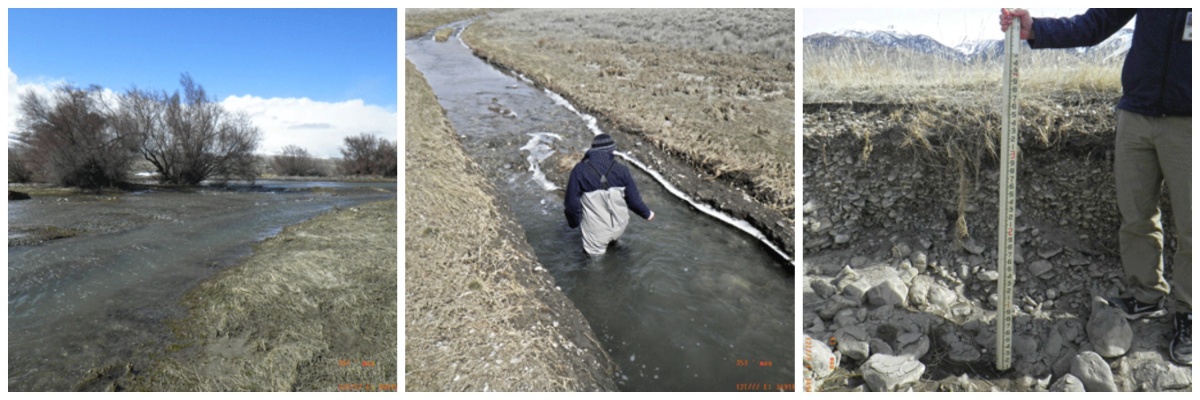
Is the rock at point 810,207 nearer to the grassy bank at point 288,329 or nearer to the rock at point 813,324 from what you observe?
the rock at point 813,324

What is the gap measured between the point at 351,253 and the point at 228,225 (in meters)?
3.87

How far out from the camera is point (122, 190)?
10.3 meters

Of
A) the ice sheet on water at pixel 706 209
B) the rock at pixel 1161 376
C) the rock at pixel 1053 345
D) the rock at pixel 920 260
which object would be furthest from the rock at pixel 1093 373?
the ice sheet on water at pixel 706 209

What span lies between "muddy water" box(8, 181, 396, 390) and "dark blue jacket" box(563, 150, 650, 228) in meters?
3.11

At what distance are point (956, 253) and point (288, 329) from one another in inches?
188

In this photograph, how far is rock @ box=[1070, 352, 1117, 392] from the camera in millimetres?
2477

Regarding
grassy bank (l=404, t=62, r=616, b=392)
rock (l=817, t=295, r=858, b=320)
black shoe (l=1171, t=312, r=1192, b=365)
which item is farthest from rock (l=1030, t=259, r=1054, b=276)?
grassy bank (l=404, t=62, r=616, b=392)

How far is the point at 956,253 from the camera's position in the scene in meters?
3.53

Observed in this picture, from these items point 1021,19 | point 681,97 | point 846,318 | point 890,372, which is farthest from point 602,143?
point 681,97

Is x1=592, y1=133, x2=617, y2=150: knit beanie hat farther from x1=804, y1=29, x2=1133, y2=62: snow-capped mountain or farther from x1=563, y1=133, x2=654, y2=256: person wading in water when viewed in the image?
x1=804, y1=29, x2=1133, y2=62: snow-capped mountain

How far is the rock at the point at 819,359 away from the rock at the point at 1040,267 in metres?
1.45

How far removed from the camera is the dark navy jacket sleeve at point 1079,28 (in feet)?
8.04

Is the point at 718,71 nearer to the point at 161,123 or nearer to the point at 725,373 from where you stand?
the point at 725,373
